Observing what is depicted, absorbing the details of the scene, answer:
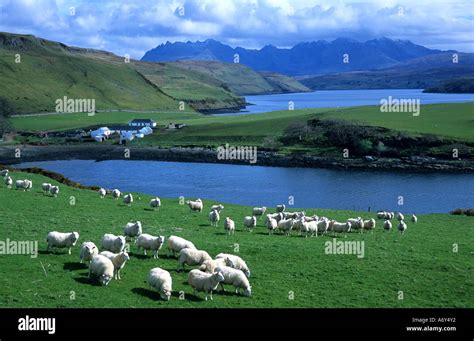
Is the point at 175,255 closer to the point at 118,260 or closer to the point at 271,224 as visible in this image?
the point at 118,260

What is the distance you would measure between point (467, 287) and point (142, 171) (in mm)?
79272

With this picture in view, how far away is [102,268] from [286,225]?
50.7 ft

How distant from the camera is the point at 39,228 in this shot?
2831cm

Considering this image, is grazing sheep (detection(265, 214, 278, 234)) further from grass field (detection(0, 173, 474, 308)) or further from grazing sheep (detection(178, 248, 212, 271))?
grazing sheep (detection(178, 248, 212, 271))

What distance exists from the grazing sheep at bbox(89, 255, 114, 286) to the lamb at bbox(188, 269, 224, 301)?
9.89ft

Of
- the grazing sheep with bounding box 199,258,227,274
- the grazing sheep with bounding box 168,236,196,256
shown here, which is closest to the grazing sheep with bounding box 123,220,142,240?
the grazing sheep with bounding box 168,236,196,256

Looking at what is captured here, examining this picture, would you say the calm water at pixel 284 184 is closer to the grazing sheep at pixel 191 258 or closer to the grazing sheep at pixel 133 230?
the grazing sheep at pixel 133 230

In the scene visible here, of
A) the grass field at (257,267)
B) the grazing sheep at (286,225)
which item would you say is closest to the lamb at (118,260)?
the grass field at (257,267)

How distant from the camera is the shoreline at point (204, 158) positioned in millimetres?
93238

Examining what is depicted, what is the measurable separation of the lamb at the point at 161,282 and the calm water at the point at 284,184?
4302cm

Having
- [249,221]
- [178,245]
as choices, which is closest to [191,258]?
[178,245]

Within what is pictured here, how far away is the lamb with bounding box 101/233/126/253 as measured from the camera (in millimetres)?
22562

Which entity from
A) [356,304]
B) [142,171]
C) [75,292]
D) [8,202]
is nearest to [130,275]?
[75,292]

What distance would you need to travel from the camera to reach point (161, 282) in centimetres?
1844
